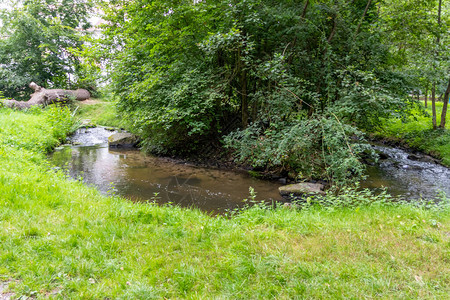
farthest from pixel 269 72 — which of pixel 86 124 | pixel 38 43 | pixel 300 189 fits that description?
pixel 38 43

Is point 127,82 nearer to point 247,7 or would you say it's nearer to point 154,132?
point 154,132

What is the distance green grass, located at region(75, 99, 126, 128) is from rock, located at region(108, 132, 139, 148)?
199 inches

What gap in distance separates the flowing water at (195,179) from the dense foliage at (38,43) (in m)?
13.4

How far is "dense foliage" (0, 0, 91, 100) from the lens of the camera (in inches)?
782

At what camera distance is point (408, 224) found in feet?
12.1

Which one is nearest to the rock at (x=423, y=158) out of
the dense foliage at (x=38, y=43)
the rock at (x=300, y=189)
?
the rock at (x=300, y=189)

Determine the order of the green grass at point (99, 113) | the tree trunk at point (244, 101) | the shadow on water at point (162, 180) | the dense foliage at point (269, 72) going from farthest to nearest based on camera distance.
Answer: the green grass at point (99, 113), the tree trunk at point (244, 101), the dense foliage at point (269, 72), the shadow on water at point (162, 180)

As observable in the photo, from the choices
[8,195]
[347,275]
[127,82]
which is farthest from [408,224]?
[127,82]

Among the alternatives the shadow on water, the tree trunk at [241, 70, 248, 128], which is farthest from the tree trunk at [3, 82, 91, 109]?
the tree trunk at [241, 70, 248, 128]

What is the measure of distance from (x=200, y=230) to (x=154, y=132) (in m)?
7.53

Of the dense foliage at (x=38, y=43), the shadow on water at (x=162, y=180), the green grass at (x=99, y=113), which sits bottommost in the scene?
the shadow on water at (x=162, y=180)

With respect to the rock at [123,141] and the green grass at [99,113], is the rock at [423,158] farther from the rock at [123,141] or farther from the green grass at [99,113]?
the green grass at [99,113]

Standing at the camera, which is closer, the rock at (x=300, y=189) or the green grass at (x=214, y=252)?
the green grass at (x=214, y=252)

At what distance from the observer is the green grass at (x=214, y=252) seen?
2.44m
